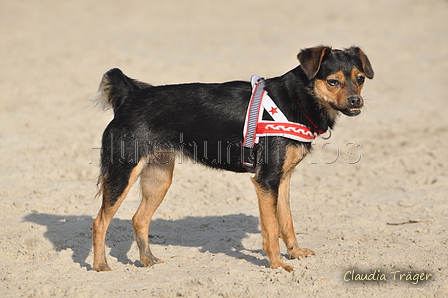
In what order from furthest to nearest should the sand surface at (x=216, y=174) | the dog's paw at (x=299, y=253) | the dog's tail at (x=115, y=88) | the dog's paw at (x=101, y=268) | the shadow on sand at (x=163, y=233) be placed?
the shadow on sand at (x=163, y=233) → the dog's tail at (x=115, y=88) → the dog's paw at (x=299, y=253) → the dog's paw at (x=101, y=268) → the sand surface at (x=216, y=174)

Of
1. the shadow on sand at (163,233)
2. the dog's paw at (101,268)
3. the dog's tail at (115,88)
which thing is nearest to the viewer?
the dog's paw at (101,268)

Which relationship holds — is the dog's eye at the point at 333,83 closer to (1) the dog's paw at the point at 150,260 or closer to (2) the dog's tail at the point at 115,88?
(2) the dog's tail at the point at 115,88

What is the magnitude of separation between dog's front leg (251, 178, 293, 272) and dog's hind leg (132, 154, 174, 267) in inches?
47.3

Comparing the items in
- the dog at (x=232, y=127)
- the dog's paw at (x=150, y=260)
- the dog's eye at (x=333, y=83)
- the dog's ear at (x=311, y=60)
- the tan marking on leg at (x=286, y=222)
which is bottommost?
the dog's paw at (x=150, y=260)

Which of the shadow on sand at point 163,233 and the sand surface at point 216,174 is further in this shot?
the shadow on sand at point 163,233

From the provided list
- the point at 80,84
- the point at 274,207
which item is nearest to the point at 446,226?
the point at 274,207

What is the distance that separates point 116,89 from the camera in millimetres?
5812

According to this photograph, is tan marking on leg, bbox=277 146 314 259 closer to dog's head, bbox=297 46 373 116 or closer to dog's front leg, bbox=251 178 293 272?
dog's front leg, bbox=251 178 293 272

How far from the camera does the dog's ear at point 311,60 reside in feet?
16.9

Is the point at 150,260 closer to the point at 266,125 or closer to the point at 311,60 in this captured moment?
the point at 266,125

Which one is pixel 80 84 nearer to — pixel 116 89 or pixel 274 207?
pixel 116 89

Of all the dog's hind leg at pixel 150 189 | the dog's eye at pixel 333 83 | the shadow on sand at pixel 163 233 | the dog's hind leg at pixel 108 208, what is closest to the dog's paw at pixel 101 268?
the dog's hind leg at pixel 108 208

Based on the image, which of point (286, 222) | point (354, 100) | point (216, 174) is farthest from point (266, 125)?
point (216, 174)

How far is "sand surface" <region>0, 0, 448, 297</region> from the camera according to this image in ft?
17.0
